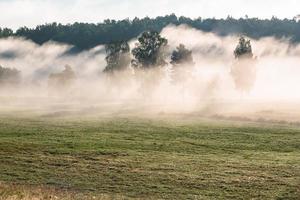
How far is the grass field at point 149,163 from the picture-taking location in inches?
1427

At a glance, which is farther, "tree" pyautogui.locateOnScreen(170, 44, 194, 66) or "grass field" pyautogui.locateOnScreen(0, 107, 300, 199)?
"tree" pyautogui.locateOnScreen(170, 44, 194, 66)

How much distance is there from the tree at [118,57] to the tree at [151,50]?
17.4 m

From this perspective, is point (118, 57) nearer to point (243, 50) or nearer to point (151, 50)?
point (151, 50)

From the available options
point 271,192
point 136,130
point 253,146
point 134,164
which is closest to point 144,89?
point 136,130

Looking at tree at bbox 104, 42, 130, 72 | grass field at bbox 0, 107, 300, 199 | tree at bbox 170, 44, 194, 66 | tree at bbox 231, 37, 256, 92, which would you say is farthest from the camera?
tree at bbox 104, 42, 130, 72

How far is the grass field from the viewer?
36250 mm

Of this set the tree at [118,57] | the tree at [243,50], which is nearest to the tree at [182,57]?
the tree at [243,50]

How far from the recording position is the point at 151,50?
13612cm

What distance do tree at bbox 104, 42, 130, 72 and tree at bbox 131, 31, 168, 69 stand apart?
17416mm

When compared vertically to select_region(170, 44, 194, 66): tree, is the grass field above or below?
below

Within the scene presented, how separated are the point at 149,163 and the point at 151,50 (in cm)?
9242

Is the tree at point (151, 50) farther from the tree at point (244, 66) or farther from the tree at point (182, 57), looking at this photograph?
the tree at point (244, 66)

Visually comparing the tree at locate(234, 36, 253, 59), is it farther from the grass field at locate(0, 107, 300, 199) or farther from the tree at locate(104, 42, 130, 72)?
the grass field at locate(0, 107, 300, 199)

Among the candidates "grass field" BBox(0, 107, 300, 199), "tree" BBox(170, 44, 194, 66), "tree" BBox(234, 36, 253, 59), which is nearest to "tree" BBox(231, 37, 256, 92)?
"tree" BBox(234, 36, 253, 59)
